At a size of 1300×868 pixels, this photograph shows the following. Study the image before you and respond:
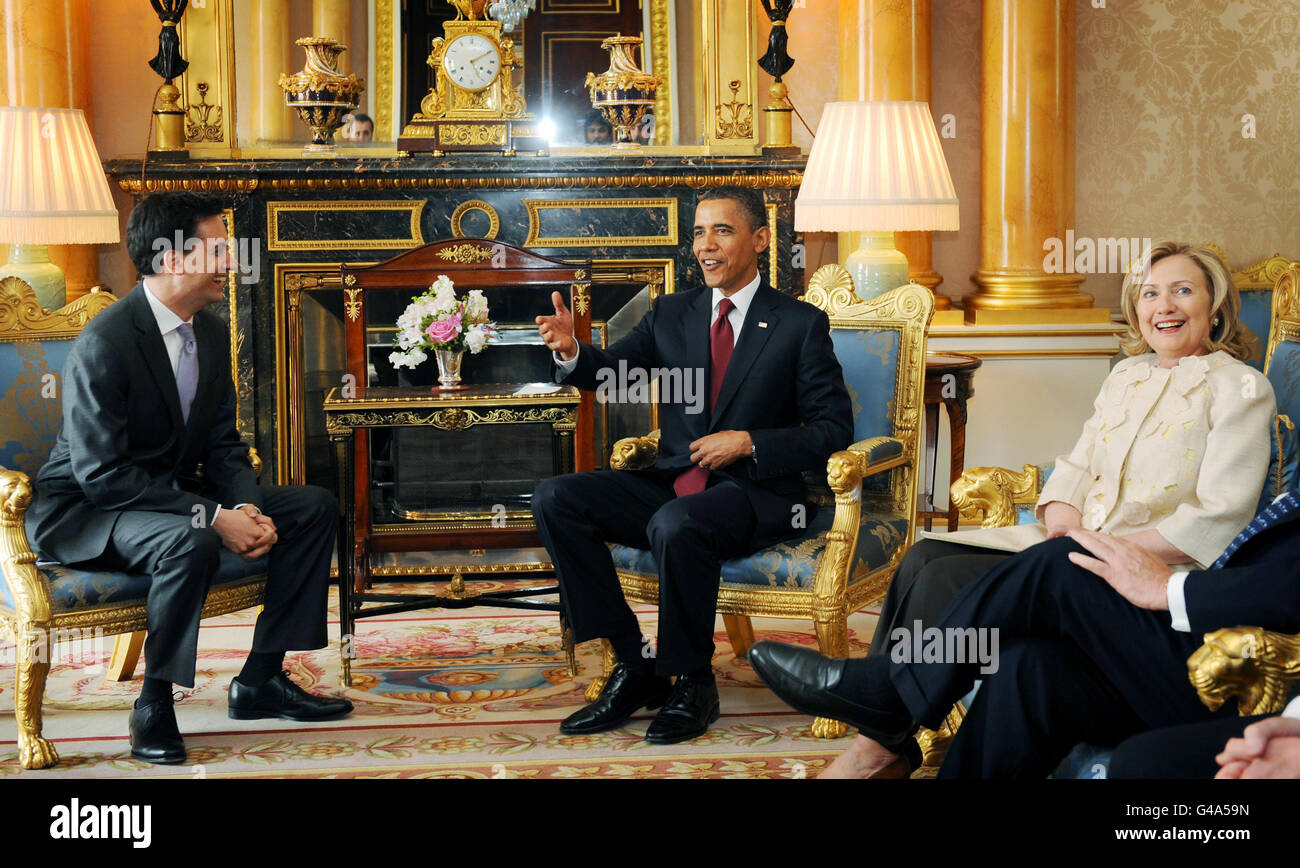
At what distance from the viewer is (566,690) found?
154 inches

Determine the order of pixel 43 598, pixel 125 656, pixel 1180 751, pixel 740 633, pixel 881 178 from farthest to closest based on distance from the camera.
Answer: pixel 881 178
pixel 740 633
pixel 125 656
pixel 43 598
pixel 1180 751

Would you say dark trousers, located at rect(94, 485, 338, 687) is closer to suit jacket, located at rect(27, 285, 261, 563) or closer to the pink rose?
suit jacket, located at rect(27, 285, 261, 563)

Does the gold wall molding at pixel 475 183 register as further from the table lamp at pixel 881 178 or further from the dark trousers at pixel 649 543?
the dark trousers at pixel 649 543

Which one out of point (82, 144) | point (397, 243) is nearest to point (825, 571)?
point (397, 243)

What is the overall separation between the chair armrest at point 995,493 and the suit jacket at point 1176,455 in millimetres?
189

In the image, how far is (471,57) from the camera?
5.55m

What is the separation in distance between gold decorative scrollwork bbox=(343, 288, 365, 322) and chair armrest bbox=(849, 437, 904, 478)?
92.1 inches

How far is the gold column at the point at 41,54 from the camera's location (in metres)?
5.38

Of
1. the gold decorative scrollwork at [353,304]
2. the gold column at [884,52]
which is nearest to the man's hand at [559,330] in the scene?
the gold decorative scrollwork at [353,304]

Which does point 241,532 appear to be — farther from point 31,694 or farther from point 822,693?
point 822,693

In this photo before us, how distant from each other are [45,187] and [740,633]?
9.41 feet

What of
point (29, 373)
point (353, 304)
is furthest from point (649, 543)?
point (353, 304)

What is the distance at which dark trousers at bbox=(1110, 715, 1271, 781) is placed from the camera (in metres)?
2.11

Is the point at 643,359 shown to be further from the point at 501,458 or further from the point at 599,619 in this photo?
the point at 501,458
